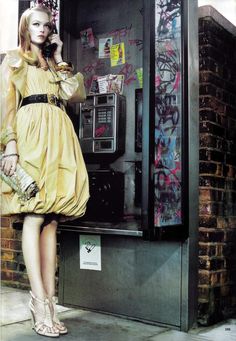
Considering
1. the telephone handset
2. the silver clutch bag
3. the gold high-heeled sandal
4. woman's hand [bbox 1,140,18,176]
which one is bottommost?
the gold high-heeled sandal

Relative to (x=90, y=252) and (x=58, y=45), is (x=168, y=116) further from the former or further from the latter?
(x=90, y=252)

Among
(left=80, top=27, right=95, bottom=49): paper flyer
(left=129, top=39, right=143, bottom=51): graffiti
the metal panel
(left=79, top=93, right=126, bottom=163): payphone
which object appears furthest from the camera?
(left=80, top=27, right=95, bottom=49): paper flyer

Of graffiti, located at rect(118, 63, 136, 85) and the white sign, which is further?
graffiti, located at rect(118, 63, 136, 85)

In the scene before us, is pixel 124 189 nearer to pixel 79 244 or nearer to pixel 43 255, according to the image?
pixel 79 244

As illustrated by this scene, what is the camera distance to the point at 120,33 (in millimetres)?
3756

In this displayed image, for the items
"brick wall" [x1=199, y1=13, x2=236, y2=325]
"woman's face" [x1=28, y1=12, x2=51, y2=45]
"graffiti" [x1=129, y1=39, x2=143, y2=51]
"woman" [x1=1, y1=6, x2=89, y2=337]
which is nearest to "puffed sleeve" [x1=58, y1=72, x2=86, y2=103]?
"woman" [x1=1, y1=6, x2=89, y2=337]

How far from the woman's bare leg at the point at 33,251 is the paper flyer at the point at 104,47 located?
1748 mm

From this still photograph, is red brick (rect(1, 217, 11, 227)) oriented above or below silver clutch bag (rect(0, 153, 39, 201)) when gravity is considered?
below

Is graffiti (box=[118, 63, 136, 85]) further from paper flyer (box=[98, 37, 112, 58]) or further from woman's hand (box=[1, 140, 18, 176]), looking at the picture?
woman's hand (box=[1, 140, 18, 176])

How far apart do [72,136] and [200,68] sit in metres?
0.97

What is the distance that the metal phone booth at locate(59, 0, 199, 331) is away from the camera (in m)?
2.72

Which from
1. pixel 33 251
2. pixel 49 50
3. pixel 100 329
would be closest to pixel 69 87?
pixel 49 50

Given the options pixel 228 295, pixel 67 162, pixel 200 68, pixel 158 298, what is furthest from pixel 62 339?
pixel 200 68

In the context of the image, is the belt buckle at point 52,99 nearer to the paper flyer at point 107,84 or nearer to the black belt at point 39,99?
the black belt at point 39,99
